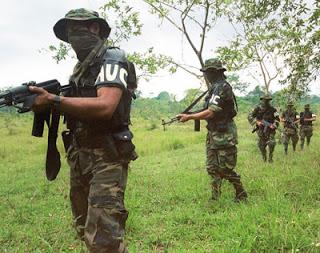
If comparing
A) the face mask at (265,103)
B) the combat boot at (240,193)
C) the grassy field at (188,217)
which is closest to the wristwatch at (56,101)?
the grassy field at (188,217)

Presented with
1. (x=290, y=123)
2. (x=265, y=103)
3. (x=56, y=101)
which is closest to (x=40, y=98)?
(x=56, y=101)

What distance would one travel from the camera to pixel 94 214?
251 cm

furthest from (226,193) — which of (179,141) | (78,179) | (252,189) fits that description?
(179,141)

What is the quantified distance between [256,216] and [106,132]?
7.26 feet

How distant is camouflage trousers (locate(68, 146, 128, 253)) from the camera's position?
97.7 inches

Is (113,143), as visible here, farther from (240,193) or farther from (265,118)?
(265,118)

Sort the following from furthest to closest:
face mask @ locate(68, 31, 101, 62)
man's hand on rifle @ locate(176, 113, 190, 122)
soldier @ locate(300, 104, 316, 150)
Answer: soldier @ locate(300, 104, 316, 150) < man's hand on rifle @ locate(176, 113, 190, 122) < face mask @ locate(68, 31, 101, 62)

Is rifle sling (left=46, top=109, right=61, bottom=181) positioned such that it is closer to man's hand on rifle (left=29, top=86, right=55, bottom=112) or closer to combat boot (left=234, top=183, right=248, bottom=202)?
man's hand on rifle (left=29, top=86, right=55, bottom=112)

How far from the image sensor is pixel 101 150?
269 centimetres

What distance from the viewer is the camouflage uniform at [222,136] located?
5.42 meters

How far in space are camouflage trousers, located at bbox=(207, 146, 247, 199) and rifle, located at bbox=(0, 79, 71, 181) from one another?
296cm

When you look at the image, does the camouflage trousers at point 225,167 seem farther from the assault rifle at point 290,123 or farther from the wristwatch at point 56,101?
the assault rifle at point 290,123

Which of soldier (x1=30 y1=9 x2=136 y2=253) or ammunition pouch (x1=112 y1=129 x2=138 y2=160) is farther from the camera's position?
ammunition pouch (x1=112 y1=129 x2=138 y2=160)

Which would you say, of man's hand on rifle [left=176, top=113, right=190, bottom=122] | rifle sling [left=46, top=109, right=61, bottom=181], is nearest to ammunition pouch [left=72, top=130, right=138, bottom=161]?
rifle sling [left=46, top=109, right=61, bottom=181]
